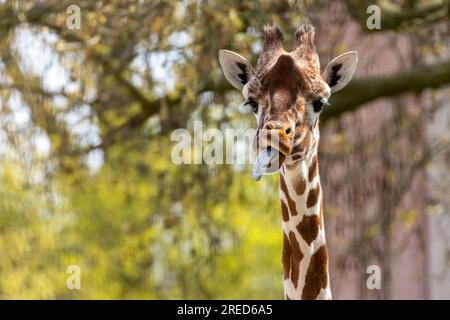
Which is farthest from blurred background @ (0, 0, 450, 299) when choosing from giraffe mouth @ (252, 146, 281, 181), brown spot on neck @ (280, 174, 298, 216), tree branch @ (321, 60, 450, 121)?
giraffe mouth @ (252, 146, 281, 181)

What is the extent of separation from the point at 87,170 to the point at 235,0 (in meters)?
3.51

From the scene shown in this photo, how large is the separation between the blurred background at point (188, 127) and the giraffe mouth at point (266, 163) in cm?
538

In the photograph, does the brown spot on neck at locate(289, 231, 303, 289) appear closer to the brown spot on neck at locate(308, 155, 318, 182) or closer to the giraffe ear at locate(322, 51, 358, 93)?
the brown spot on neck at locate(308, 155, 318, 182)

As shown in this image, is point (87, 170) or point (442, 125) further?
point (442, 125)

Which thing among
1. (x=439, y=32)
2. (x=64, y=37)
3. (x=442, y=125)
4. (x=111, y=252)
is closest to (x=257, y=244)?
(x=111, y=252)

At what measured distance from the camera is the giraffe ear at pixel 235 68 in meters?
4.94

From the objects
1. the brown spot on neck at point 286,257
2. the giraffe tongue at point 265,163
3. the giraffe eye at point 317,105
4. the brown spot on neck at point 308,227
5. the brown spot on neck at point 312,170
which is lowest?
the brown spot on neck at point 286,257

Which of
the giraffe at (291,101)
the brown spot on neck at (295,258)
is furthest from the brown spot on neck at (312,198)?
the brown spot on neck at (295,258)

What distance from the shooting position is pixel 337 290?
1370 centimetres

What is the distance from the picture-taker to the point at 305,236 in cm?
543

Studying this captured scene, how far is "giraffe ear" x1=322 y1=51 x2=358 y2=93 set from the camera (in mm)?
4859

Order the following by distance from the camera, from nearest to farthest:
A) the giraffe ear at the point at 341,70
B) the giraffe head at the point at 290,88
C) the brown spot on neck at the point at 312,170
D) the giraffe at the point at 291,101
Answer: the giraffe at the point at 291,101
the giraffe head at the point at 290,88
the giraffe ear at the point at 341,70
the brown spot on neck at the point at 312,170

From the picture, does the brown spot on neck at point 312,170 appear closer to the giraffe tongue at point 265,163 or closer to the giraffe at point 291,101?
the giraffe at point 291,101
